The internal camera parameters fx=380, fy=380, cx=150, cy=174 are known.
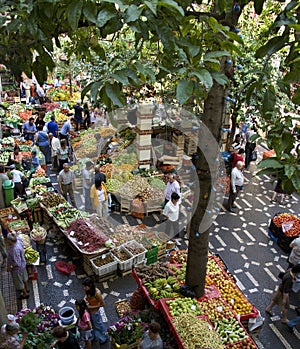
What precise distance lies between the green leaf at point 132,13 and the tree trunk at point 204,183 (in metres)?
2.51

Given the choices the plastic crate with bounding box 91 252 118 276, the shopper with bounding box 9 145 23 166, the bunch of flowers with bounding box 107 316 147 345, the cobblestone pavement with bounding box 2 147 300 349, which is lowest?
the cobblestone pavement with bounding box 2 147 300 349

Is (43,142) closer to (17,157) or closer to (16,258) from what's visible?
(17,157)

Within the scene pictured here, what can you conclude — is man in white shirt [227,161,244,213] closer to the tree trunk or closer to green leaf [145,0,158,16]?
the tree trunk

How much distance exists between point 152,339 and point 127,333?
65cm

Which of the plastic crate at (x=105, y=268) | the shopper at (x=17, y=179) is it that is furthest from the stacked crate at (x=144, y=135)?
the plastic crate at (x=105, y=268)

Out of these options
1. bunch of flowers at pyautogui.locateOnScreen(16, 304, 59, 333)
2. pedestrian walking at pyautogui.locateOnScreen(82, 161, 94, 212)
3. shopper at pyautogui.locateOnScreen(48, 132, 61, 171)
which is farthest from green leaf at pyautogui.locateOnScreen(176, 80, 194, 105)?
shopper at pyautogui.locateOnScreen(48, 132, 61, 171)

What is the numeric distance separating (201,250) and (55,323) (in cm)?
229

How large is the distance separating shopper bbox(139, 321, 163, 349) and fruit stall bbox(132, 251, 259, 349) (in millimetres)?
293

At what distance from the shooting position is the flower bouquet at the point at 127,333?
5.21 meters

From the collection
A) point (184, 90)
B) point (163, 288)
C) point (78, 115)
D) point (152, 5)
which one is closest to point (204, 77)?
point (184, 90)

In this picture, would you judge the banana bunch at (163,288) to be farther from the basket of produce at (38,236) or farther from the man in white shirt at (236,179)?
the man in white shirt at (236,179)

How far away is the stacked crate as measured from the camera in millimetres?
9312

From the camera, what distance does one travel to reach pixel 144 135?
31.6ft

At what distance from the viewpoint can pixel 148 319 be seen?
215 inches
